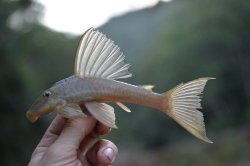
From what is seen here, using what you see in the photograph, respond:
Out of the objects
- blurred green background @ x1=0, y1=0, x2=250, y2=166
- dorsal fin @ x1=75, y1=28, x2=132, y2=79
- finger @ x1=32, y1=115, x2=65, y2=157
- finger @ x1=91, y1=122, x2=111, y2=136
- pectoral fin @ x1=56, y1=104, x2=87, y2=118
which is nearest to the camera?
pectoral fin @ x1=56, y1=104, x2=87, y2=118

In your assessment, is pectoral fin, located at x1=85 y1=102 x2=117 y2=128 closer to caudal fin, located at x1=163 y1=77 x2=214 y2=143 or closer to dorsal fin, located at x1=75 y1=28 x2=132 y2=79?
dorsal fin, located at x1=75 y1=28 x2=132 y2=79

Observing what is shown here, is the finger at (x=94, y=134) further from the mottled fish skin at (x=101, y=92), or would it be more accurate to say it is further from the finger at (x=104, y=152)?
the mottled fish skin at (x=101, y=92)

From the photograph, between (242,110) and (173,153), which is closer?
(173,153)

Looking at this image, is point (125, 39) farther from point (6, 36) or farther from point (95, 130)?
point (95, 130)

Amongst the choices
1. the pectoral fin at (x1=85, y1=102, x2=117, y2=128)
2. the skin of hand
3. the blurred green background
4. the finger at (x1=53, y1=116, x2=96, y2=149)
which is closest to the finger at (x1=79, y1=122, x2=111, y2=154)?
the skin of hand

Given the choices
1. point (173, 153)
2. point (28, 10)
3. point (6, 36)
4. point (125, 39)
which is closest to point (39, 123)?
point (6, 36)
